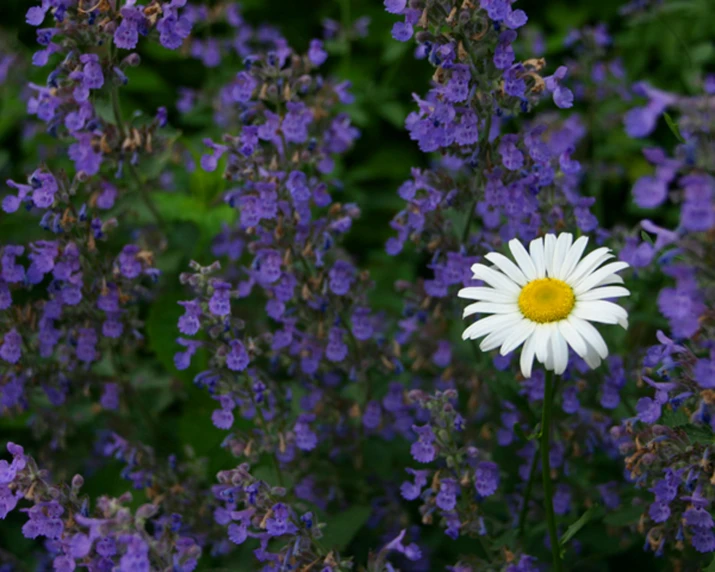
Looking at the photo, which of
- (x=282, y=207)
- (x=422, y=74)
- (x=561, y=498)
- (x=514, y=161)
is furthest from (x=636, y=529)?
(x=422, y=74)

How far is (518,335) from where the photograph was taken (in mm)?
2504

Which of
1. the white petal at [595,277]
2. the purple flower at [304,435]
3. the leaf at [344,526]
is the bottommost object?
the leaf at [344,526]

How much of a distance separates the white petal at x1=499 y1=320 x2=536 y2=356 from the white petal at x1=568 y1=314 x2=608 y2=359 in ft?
0.37

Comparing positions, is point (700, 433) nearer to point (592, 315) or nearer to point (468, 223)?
point (592, 315)

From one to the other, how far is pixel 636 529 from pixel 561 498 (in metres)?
0.39

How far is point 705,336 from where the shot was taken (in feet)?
7.36

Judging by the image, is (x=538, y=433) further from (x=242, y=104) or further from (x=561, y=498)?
(x=242, y=104)

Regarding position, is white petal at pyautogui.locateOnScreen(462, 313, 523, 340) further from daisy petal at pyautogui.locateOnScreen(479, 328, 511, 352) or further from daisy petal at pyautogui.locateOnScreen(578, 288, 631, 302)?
daisy petal at pyautogui.locateOnScreen(578, 288, 631, 302)

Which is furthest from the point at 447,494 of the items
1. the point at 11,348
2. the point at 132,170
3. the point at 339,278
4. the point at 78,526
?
the point at 132,170

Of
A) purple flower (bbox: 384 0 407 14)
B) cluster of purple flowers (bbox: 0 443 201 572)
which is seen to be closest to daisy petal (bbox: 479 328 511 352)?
cluster of purple flowers (bbox: 0 443 201 572)

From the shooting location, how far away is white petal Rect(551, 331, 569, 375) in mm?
2380

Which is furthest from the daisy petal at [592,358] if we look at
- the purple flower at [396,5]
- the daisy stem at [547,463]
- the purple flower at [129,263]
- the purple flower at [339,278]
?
the purple flower at [129,263]

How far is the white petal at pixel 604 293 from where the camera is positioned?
247 cm

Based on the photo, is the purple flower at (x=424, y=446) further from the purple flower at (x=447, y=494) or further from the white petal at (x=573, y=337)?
the white petal at (x=573, y=337)
